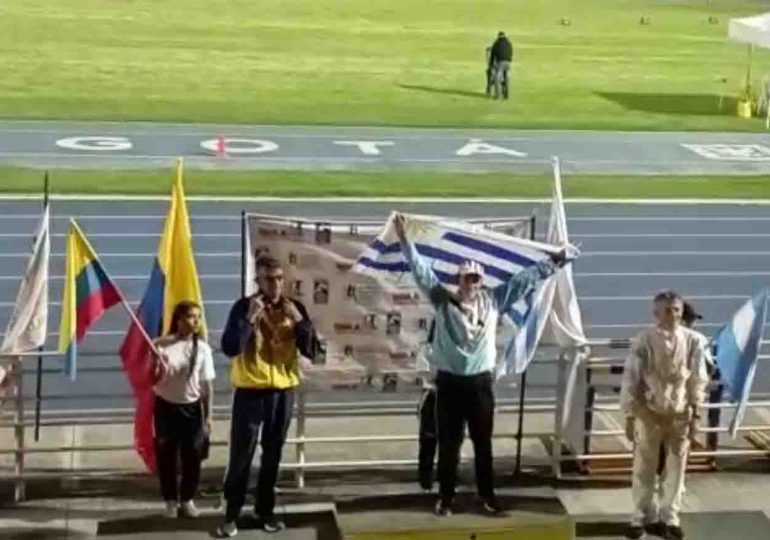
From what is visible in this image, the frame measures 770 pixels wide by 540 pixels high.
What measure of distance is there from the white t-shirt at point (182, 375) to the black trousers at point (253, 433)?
0.28 metres

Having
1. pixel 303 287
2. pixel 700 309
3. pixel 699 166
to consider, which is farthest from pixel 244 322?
pixel 699 166

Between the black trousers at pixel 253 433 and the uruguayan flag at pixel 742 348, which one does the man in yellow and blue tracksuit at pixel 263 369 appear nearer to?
the black trousers at pixel 253 433

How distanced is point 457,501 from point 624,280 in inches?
410

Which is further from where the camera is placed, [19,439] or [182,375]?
[19,439]

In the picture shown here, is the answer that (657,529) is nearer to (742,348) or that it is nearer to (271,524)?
(742,348)

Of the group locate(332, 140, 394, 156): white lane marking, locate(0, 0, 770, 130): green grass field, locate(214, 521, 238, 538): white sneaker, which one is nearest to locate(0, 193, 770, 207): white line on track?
locate(332, 140, 394, 156): white lane marking

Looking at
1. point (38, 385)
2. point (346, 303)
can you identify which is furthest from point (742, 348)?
point (38, 385)

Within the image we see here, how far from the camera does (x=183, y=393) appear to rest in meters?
9.50

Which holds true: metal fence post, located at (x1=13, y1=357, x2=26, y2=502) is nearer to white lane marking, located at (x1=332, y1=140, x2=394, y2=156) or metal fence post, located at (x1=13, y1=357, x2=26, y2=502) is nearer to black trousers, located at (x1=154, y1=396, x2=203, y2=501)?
black trousers, located at (x1=154, y1=396, x2=203, y2=501)

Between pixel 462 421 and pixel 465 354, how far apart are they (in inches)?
20.6

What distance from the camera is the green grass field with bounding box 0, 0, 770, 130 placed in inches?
1394

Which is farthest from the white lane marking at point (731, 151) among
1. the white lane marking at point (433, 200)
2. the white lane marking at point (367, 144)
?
the white lane marking at point (367, 144)

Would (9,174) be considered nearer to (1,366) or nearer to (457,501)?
(1,366)

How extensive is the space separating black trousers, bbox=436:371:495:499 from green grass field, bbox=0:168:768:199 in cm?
1532
